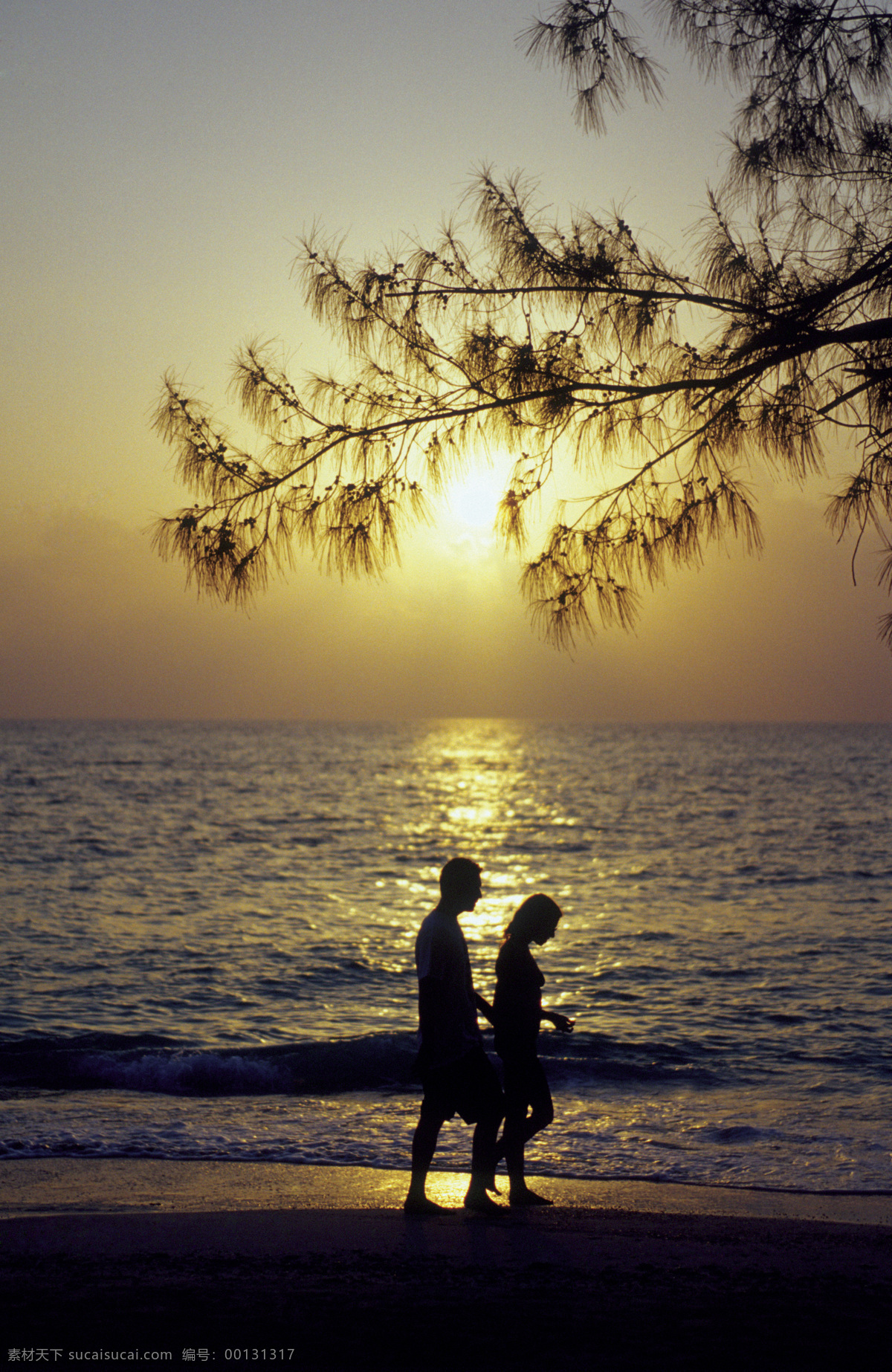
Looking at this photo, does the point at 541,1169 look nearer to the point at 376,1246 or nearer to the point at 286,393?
the point at 376,1246

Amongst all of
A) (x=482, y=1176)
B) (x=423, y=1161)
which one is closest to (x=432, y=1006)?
(x=423, y=1161)

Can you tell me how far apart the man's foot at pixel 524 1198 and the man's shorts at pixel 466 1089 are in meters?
0.77

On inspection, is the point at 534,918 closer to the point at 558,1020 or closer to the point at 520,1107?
the point at 558,1020

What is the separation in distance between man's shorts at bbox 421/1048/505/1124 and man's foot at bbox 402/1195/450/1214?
0.58 metres

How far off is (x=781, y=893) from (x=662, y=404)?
18854mm

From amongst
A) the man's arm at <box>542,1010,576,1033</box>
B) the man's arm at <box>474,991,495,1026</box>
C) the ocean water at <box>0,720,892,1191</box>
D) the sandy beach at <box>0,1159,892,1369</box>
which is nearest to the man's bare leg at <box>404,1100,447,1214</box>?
the sandy beach at <box>0,1159,892,1369</box>

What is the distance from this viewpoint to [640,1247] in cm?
512

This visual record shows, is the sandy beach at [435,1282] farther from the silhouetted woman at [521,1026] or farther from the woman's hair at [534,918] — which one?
the woman's hair at [534,918]

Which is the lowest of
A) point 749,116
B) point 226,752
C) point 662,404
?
point 226,752

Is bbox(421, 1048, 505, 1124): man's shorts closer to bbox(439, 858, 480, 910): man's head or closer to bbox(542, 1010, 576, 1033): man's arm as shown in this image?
bbox(542, 1010, 576, 1033): man's arm

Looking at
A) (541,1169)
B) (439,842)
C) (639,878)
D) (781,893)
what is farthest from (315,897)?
(541,1169)

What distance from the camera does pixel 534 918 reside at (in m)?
5.70

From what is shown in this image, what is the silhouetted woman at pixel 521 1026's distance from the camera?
5551mm

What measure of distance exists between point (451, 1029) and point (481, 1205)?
1.07 m
